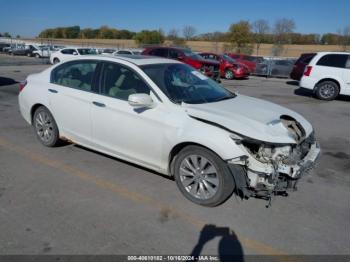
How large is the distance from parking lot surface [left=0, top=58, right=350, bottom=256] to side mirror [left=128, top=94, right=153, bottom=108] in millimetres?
1088

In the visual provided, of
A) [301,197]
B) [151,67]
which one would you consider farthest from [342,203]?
[151,67]

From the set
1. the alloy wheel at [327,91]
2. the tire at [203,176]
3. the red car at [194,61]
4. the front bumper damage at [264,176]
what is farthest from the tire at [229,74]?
the front bumper damage at [264,176]

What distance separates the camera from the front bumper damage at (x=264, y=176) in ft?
10.6

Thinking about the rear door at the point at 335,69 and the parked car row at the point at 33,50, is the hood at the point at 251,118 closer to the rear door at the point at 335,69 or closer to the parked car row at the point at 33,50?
the rear door at the point at 335,69

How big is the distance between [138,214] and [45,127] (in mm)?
2725

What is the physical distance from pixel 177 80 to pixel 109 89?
0.95 m

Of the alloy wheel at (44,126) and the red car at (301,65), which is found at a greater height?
the red car at (301,65)

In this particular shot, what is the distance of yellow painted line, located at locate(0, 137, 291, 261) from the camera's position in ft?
9.63

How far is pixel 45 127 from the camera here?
5207mm

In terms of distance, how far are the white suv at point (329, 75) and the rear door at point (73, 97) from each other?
9480mm

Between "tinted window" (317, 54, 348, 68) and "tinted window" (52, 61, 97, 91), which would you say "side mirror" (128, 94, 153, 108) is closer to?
"tinted window" (52, 61, 97, 91)

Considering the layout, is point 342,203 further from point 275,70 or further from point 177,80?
point 275,70

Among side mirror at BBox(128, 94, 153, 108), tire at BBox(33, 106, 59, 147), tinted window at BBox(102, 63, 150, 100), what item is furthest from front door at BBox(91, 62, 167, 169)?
tire at BBox(33, 106, 59, 147)

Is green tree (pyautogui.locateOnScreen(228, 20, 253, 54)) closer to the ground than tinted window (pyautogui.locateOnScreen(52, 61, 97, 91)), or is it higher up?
higher up
